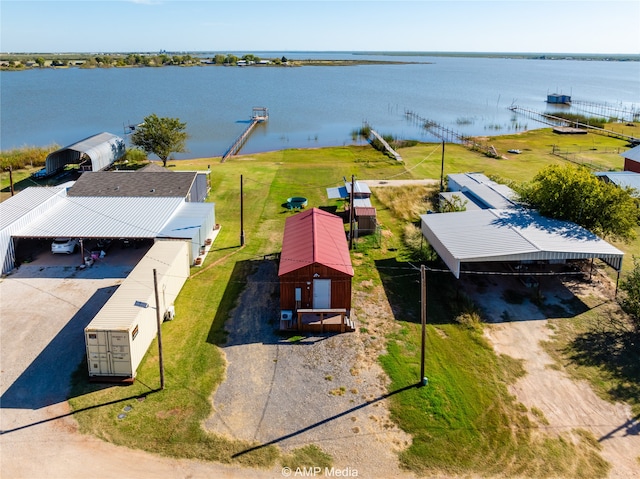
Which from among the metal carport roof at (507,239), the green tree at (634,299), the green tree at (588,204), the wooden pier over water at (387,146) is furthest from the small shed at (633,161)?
the green tree at (634,299)

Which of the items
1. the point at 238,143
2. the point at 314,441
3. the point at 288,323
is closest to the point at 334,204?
the point at 288,323

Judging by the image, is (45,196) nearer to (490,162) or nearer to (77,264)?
(77,264)

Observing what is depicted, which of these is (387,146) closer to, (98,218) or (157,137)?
(157,137)

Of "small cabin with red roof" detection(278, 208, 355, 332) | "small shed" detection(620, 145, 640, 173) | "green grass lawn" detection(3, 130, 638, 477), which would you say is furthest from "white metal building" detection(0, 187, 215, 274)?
"small shed" detection(620, 145, 640, 173)

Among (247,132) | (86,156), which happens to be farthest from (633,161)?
(86,156)

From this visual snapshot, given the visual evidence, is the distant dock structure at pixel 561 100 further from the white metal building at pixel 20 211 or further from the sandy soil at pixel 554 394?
the white metal building at pixel 20 211

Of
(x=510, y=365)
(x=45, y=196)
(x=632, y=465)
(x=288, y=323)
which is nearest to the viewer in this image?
(x=632, y=465)
